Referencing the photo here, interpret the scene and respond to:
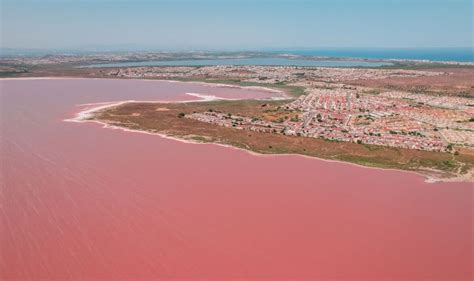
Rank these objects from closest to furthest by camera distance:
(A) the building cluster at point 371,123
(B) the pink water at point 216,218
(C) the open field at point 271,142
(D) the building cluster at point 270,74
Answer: (B) the pink water at point 216,218 < (C) the open field at point 271,142 < (A) the building cluster at point 371,123 < (D) the building cluster at point 270,74

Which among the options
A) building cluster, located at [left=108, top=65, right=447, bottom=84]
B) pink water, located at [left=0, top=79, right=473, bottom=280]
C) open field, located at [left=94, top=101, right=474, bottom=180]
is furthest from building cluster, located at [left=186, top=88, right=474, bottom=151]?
building cluster, located at [left=108, top=65, right=447, bottom=84]

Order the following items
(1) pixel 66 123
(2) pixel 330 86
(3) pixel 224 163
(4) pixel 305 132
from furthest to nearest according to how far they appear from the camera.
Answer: (2) pixel 330 86 < (1) pixel 66 123 < (4) pixel 305 132 < (3) pixel 224 163

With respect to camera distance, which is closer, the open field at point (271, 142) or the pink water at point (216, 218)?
the pink water at point (216, 218)

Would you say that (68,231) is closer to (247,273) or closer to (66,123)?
(247,273)

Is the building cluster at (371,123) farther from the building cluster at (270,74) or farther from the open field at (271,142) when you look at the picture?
the building cluster at (270,74)

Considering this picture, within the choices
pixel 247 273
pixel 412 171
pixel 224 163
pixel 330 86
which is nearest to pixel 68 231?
pixel 247 273

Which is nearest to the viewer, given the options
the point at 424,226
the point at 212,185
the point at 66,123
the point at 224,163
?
the point at 424,226

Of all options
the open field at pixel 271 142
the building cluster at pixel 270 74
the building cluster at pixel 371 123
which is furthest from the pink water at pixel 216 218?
the building cluster at pixel 270 74

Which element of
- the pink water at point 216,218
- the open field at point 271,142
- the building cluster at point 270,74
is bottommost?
the pink water at point 216,218

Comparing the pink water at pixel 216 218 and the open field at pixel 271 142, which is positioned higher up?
the open field at pixel 271 142

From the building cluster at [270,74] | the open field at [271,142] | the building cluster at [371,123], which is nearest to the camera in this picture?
the open field at [271,142]
